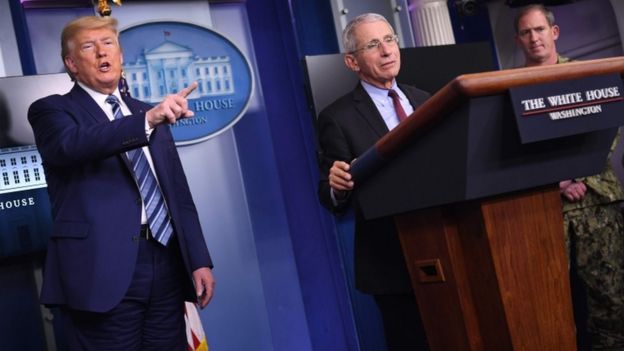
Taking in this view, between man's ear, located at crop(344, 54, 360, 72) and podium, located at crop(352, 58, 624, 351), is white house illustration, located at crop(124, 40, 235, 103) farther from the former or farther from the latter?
podium, located at crop(352, 58, 624, 351)

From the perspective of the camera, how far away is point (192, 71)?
11.3ft

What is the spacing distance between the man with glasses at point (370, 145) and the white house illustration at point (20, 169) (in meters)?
1.17

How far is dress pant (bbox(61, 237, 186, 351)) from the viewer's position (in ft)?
6.17

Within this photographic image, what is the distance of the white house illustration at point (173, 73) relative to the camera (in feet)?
10.9

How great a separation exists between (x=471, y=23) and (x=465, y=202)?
141 inches

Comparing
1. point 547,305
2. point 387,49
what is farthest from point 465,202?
point 387,49

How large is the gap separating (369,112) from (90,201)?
0.78 m

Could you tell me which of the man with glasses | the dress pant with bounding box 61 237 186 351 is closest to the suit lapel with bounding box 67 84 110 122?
the dress pant with bounding box 61 237 186 351

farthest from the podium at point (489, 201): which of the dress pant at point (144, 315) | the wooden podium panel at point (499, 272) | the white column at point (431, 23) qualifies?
the white column at point (431, 23)

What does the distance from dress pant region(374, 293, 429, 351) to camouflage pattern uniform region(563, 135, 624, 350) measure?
3.82 feet

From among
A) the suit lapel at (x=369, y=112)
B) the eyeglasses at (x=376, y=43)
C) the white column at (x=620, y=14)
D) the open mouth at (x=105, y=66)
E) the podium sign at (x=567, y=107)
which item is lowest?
the podium sign at (x=567, y=107)

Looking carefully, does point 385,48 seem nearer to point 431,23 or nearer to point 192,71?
point 192,71

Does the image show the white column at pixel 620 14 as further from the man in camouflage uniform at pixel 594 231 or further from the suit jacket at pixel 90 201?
the suit jacket at pixel 90 201

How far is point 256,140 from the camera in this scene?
358 centimetres
